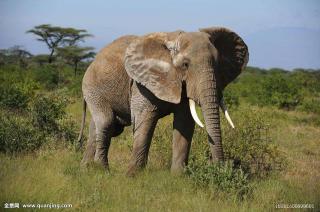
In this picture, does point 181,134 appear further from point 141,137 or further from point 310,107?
point 310,107

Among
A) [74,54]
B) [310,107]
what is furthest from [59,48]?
[310,107]

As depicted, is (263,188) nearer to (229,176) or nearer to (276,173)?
(229,176)

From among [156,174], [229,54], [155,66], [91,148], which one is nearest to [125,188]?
[156,174]

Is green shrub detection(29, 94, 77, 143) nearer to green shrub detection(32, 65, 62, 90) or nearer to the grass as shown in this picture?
the grass

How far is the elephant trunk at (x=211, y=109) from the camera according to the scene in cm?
612

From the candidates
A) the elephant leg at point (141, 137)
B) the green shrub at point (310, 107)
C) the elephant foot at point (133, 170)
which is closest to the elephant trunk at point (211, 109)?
the elephant leg at point (141, 137)

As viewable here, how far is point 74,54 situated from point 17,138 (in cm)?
3215

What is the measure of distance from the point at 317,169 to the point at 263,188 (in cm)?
279

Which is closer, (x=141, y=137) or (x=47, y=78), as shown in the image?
(x=141, y=137)

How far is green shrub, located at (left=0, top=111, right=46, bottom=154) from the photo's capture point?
333 inches

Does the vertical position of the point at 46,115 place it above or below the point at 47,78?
above

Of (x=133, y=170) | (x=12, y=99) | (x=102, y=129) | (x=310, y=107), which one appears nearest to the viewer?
(x=133, y=170)

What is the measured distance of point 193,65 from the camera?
6.34 metres

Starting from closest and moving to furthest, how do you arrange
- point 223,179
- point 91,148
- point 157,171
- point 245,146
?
point 223,179, point 157,171, point 91,148, point 245,146
